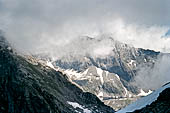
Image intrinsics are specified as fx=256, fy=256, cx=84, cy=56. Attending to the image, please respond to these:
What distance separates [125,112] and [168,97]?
1373 centimetres

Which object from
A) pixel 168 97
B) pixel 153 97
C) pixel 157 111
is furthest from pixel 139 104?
pixel 157 111

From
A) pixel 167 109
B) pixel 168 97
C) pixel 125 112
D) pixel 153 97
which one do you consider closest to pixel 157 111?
pixel 167 109

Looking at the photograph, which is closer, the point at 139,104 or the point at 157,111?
the point at 157,111

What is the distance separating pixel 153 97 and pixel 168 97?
23.7 ft

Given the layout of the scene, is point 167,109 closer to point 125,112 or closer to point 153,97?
point 153,97

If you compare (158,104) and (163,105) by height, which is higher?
(158,104)

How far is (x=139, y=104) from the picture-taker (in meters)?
56.6

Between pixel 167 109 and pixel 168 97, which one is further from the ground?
pixel 168 97

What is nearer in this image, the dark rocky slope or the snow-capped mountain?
the dark rocky slope

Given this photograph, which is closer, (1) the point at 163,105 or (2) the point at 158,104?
(1) the point at 163,105

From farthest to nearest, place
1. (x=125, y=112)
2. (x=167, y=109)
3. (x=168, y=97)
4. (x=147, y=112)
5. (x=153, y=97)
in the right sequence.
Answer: (x=125, y=112) < (x=153, y=97) < (x=168, y=97) < (x=147, y=112) < (x=167, y=109)

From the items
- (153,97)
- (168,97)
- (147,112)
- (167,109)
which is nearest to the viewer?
(167,109)

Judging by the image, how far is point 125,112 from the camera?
58500 mm

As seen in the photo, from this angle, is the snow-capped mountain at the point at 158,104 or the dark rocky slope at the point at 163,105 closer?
the dark rocky slope at the point at 163,105
